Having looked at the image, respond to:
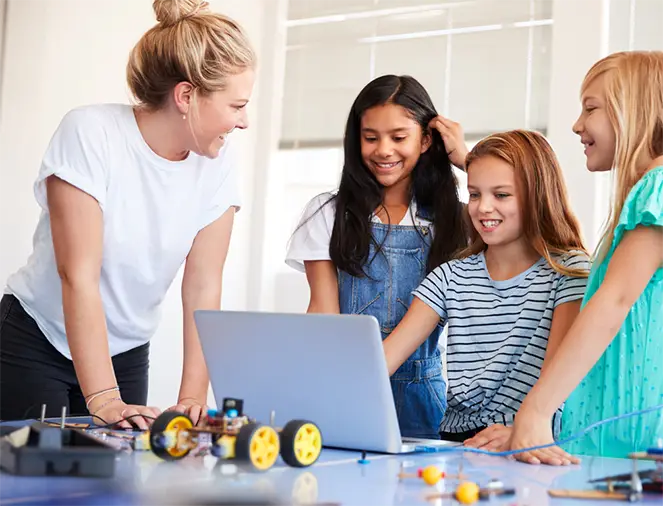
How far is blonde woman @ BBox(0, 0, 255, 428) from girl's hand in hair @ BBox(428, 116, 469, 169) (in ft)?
1.64

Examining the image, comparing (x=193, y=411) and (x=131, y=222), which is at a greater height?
(x=131, y=222)

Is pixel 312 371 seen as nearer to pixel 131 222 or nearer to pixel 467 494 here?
pixel 467 494

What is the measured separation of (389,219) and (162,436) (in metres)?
1.00

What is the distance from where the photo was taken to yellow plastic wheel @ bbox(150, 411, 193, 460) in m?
1.03

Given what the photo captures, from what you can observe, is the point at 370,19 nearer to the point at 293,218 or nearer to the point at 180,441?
the point at 293,218

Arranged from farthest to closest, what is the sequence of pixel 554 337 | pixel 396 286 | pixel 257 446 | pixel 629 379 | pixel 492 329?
pixel 396 286
pixel 492 329
pixel 554 337
pixel 629 379
pixel 257 446

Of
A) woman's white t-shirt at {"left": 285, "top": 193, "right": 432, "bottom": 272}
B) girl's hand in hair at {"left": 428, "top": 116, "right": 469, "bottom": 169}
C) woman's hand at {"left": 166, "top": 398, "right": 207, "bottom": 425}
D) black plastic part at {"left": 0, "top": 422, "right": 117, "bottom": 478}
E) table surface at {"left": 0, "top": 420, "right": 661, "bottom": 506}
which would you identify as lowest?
table surface at {"left": 0, "top": 420, "right": 661, "bottom": 506}

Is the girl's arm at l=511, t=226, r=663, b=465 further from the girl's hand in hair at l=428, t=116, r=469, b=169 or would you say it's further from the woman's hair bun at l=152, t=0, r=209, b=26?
the woman's hair bun at l=152, t=0, r=209, b=26

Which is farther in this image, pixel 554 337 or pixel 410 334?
pixel 410 334

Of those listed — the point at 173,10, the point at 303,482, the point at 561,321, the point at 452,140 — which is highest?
the point at 173,10

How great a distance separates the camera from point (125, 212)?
62.2 inches

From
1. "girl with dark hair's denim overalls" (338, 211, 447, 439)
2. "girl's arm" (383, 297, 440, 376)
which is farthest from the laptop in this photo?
"girl with dark hair's denim overalls" (338, 211, 447, 439)

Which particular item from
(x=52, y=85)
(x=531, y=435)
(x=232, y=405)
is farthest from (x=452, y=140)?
(x=52, y=85)

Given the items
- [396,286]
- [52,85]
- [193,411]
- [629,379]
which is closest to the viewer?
[193,411]
